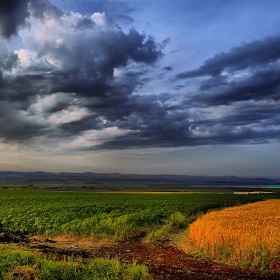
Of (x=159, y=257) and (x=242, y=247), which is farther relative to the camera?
(x=159, y=257)

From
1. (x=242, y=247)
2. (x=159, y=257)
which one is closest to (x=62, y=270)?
(x=159, y=257)

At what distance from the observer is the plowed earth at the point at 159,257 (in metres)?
15.1

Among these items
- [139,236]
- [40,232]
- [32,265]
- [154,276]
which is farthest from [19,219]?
[154,276]

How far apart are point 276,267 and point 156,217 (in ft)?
69.0

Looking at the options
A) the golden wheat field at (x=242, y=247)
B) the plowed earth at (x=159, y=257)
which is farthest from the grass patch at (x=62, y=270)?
the golden wheat field at (x=242, y=247)

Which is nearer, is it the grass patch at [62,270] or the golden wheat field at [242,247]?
the grass patch at [62,270]

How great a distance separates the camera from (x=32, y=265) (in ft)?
46.5

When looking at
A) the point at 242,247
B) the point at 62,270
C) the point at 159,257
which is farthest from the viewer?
the point at 159,257

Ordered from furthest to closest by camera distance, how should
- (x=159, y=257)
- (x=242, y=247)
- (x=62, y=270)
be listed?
(x=159, y=257) → (x=242, y=247) → (x=62, y=270)

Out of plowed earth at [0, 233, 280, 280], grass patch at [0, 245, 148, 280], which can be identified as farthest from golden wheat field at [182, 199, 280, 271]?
grass patch at [0, 245, 148, 280]

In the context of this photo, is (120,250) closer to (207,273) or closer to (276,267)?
(207,273)

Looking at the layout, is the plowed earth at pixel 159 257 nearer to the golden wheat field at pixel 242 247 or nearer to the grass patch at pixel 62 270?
the golden wheat field at pixel 242 247

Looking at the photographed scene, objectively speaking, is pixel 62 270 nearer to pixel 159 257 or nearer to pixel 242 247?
pixel 159 257

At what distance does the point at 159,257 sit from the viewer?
19500mm
